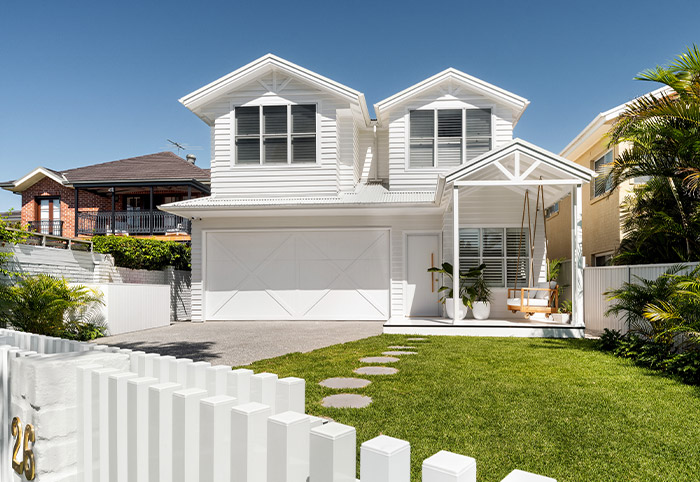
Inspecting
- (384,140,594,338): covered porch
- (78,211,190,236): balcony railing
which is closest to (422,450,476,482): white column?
(384,140,594,338): covered porch

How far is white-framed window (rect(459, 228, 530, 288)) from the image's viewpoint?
39.7 feet

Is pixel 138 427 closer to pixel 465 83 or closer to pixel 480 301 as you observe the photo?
pixel 480 301

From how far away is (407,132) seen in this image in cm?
1355

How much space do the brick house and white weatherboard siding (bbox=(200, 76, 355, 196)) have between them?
7.34 m

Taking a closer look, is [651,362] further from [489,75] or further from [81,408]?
[489,75]

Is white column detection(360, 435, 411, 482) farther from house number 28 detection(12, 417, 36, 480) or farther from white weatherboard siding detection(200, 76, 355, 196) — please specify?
white weatherboard siding detection(200, 76, 355, 196)

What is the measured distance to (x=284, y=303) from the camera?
13.4 meters

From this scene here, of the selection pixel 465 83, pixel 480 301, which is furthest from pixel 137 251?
pixel 465 83

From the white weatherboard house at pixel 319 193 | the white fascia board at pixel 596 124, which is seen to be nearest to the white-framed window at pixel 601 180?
the white fascia board at pixel 596 124

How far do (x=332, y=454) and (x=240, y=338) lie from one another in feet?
29.3

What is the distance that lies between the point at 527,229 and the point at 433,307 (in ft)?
10.2

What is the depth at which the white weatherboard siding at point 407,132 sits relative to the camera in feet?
43.8

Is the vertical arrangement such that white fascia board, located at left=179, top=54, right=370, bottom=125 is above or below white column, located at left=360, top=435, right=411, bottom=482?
above

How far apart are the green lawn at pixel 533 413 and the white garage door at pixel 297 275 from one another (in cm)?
627
